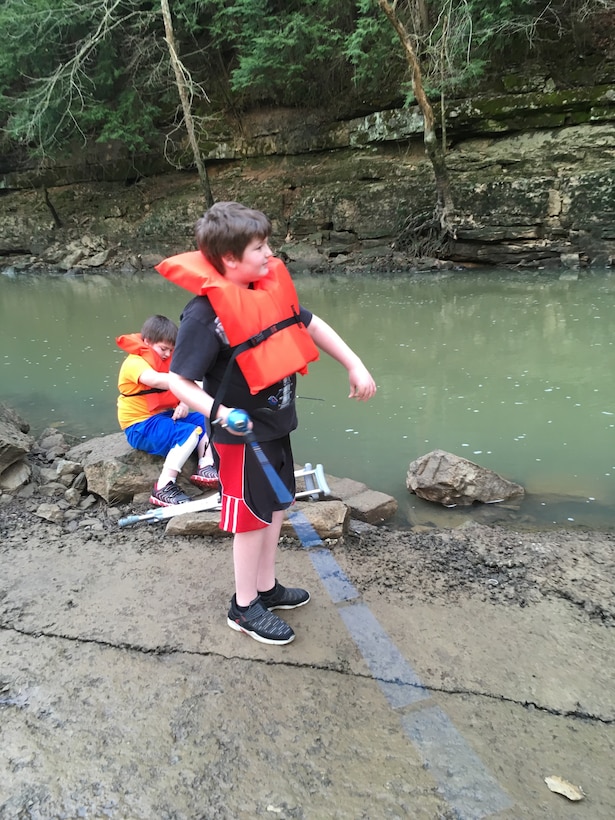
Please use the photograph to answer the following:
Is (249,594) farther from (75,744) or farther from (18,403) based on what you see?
(18,403)

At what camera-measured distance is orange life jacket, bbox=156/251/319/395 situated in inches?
74.8

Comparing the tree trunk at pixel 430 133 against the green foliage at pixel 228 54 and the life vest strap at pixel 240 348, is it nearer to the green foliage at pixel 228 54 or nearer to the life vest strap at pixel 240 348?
the green foliage at pixel 228 54

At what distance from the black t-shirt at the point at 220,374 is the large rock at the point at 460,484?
191 cm

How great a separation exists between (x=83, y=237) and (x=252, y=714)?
869 inches

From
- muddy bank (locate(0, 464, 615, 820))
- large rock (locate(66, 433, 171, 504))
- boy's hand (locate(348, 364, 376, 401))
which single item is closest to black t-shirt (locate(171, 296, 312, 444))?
boy's hand (locate(348, 364, 376, 401))

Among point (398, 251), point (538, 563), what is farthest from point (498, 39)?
point (538, 563)

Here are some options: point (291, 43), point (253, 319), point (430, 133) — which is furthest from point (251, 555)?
point (291, 43)

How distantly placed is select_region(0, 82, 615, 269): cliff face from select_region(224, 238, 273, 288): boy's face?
41.0 feet

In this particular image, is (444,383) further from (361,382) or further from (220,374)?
(220,374)

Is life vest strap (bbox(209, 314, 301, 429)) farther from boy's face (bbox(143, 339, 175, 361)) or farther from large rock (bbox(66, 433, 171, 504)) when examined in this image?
large rock (bbox(66, 433, 171, 504))

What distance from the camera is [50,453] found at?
181 inches

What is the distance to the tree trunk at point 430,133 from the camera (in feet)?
39.6

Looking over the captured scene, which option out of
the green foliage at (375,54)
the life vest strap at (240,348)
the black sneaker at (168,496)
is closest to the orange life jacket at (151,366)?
the black sneaker at (168,496)

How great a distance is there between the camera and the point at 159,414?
382 cm
